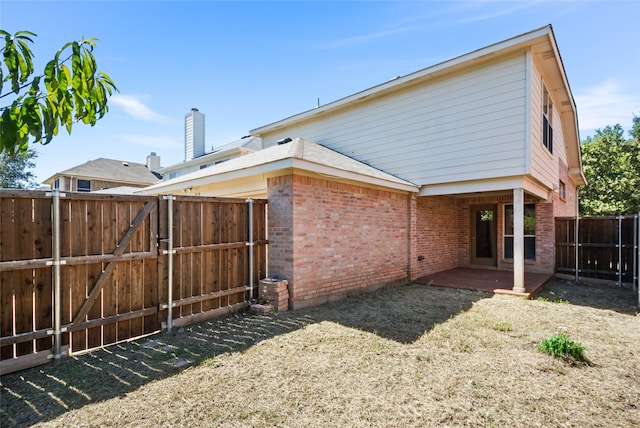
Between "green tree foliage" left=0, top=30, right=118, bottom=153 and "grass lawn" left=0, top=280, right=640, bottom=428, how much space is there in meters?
2.32

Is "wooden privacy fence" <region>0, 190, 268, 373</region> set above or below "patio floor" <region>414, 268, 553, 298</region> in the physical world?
above

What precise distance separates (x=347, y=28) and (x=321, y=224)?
6422 mm

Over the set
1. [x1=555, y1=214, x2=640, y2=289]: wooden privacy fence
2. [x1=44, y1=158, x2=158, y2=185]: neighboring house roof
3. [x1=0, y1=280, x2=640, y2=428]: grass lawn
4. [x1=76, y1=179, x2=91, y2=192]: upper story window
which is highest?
[x1=44, y1=158, x2=158, y2=185]: neighboring house roof

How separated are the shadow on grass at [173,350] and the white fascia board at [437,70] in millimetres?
5733

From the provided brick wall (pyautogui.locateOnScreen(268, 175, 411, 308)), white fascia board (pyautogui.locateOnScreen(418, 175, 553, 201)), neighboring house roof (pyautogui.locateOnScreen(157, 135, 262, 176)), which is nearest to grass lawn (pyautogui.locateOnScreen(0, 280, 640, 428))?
brick wall (pyautogui.locateOnScreen(268, 175, 411, 308))

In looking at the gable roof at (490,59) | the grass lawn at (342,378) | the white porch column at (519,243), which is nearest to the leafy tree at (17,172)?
the gable roof at (490,59)

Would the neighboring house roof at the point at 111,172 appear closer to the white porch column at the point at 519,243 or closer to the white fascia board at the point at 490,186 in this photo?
the white fascia board at the point at 490,186

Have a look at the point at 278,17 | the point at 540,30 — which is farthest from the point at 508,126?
the point at 278,17

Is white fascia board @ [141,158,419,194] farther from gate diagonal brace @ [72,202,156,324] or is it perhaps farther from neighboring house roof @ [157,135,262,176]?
neighboring house roof @ [157,135,262,176]

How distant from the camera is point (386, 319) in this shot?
541 centimetres

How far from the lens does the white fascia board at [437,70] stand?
22.2 feet

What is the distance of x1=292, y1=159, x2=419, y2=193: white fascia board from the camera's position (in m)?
5.66

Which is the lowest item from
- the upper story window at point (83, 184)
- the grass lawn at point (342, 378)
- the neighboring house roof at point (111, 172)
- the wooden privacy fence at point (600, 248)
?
the grass lawn at point (342, 378)

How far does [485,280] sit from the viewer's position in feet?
29.8
